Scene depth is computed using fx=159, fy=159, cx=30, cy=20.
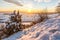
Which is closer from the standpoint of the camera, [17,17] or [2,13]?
[17,17]

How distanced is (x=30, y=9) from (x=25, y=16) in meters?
0.71

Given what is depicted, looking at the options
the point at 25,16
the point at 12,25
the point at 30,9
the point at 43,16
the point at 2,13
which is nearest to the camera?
the point at 12,25

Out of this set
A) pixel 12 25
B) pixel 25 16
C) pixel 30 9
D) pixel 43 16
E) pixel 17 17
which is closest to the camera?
pixel 12 25

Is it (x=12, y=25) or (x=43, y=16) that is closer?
(x=12, y=25)

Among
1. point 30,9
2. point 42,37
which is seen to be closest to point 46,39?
point 42,37

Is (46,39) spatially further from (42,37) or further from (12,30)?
(12,30)

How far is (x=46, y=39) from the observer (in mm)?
2928

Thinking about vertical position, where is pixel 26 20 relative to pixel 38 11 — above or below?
below

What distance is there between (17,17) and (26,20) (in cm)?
210

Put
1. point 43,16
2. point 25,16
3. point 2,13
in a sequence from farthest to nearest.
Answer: point 2,13 < point 25,16 < point 43,16

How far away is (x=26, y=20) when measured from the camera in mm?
7832

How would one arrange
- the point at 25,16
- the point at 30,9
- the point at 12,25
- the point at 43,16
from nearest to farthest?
the point at 12,25 → the point at 43,16 → the point at 30,9 → the point at 25,16

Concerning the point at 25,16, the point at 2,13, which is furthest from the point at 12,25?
the point at 2,13

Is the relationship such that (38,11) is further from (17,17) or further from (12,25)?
(12,25)
